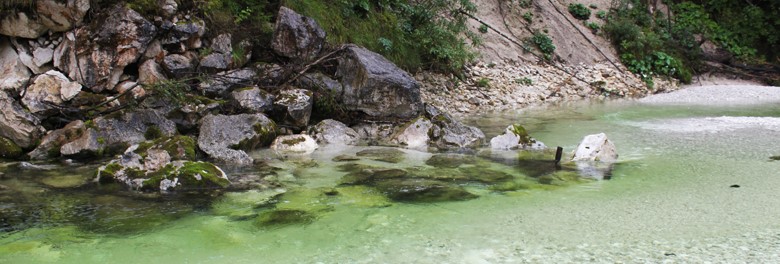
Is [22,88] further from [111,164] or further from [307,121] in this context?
[307,121]

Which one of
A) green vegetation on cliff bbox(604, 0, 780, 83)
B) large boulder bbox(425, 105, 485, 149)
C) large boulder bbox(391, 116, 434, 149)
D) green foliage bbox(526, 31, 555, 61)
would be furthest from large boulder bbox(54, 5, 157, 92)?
green vegetation on cliff bbox(604, 0, 780, 83)

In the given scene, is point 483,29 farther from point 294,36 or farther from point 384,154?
point 384,154

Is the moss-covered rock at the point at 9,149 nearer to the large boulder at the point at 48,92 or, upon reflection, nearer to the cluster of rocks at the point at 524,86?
the large boulder at the point at 48,92

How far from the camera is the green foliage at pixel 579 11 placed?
61.0ft

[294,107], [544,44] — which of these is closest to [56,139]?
[294,107]

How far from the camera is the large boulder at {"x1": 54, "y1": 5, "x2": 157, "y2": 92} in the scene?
7.91 meters

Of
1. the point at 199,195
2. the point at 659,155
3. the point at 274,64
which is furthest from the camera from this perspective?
the point at 274,64

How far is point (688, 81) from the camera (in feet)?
56.6

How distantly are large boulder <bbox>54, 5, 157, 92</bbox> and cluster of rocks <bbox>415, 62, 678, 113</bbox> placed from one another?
5588 mm

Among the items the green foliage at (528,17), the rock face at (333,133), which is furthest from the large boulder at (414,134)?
the green foliage at (528,17)

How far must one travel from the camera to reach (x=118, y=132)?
7230mm

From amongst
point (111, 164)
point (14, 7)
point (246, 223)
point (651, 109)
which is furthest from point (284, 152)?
point (651, 109)

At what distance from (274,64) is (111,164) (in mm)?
3878

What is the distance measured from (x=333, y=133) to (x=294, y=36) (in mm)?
1937
